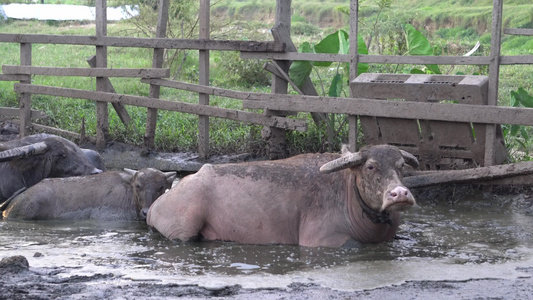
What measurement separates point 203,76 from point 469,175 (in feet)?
13.8

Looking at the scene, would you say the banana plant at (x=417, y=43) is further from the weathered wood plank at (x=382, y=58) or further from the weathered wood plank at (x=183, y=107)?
the weathered wood plank at (x=183, y=107)

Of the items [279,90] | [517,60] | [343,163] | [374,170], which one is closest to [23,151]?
[279,90]

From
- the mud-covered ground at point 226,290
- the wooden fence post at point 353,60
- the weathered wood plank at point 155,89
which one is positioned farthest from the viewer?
the weathered wood plank at point 155,89

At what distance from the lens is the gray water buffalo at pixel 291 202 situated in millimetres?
6598

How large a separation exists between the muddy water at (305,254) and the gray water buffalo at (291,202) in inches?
6.1

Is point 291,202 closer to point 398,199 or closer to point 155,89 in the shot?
point 398,199

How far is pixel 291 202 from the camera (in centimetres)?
684

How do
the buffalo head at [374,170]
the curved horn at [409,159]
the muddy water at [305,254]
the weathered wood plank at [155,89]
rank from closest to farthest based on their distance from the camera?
the muddy water at [305,254] < the buffalo head at [374,170] < the curved horn at [409,159] < the weathered wood plank at [155,89]

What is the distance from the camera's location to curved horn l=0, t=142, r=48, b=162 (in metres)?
8.43

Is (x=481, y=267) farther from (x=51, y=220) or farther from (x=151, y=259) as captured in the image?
(x=51, y=220)

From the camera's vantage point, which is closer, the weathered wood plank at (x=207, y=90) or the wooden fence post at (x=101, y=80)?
the weathered wood plank at (x=207, y=90)

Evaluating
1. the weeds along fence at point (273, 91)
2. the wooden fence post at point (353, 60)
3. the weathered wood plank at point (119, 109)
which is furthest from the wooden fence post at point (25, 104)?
the wooden fence post at point (353, 60)

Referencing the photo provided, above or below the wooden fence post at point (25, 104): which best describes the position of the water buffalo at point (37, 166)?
below

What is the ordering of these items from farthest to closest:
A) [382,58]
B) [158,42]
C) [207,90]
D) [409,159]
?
[158,42] < [207,90] < [382,58] < [409,159]
